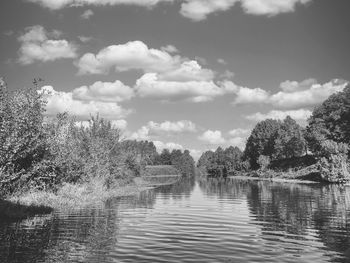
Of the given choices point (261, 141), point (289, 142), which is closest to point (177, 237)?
point (289, 142)

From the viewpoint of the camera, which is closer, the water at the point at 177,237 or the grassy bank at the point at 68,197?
the water at the point at 177,237

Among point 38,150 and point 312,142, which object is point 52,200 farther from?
point 312,142

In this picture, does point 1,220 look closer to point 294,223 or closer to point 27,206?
point 27,206

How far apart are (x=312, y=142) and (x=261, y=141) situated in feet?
168

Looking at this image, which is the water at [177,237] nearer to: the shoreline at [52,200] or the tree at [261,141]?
the shoreline at [52,200]

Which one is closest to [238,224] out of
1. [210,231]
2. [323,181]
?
[210,231]

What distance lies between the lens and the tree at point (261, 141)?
165 meters

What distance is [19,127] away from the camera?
109ft

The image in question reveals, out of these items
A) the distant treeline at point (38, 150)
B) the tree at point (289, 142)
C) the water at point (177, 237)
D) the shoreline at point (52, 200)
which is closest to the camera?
the water at point (177, 237)

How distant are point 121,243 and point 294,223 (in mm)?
14751

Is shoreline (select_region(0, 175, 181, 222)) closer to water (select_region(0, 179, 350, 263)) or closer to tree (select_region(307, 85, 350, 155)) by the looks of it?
water (select_region(0, 179, 350, 263))

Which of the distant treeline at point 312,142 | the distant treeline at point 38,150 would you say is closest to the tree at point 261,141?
the distant treeline at point 312,142

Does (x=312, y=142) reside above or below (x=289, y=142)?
below

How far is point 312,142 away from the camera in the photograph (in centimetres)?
11925
